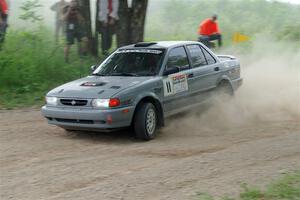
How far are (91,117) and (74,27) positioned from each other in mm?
7485

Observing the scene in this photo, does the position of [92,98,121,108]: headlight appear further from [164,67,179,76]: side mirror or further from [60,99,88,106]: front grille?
[164,67,179,76]: side mirror

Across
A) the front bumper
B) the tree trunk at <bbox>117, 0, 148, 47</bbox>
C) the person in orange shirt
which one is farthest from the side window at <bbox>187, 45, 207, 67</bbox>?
the person in orange shirt

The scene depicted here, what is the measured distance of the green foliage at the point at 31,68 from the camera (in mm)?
12438

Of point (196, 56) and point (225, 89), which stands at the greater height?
point (196, 56)

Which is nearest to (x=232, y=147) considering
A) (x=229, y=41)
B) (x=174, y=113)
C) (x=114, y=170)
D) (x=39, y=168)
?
(x=174, y=113)

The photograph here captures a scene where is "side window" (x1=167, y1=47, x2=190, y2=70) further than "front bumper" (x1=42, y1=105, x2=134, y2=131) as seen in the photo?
Yes

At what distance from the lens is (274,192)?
5.72 metres

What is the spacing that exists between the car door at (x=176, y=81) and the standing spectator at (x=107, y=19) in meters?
5.60

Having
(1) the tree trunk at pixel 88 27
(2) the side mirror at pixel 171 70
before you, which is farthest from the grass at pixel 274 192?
(1) the tree trunk at pixel 88 27

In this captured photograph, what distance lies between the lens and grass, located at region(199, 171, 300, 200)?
5594 millimetres

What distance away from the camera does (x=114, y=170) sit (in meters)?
6.89

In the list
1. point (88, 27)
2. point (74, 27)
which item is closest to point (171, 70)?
point (74, 27)

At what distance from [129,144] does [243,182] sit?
8.81ft

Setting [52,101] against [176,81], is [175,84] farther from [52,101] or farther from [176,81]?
[52,101]
